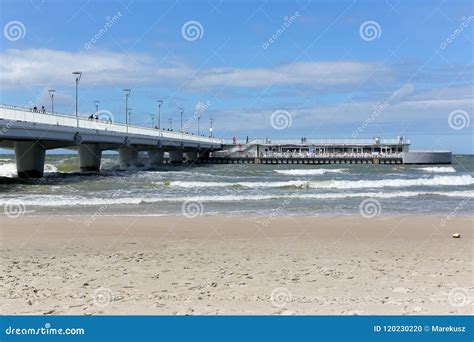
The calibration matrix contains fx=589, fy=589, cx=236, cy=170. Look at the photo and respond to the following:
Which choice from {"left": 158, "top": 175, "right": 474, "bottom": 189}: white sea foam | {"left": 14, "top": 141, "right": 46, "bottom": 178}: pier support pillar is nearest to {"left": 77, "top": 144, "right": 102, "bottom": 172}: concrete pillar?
{"left": 14, "top": 141, "right": 46, "bottom": 178}: pier support pillar

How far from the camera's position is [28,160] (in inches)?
1797

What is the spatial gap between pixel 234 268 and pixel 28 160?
129 ft

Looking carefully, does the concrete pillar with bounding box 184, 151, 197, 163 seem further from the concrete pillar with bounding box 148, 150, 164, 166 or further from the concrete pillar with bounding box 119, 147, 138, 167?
the concrete pillar with bounding box 119, 147, 138, 167

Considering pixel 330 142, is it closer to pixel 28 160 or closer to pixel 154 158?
pixel 154 158

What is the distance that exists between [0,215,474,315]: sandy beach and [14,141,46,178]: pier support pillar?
1158 inches

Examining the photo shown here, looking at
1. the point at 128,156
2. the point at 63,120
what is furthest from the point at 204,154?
the point at 63,120

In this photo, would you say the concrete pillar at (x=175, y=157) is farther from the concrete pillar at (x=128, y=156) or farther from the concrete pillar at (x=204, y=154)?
the concrete pillar at (x=128, y=156)

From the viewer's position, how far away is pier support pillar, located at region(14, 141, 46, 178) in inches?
1785

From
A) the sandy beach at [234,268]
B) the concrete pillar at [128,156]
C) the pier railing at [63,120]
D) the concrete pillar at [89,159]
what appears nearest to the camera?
the sandy beach at [234,268]

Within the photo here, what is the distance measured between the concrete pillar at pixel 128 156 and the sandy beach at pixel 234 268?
196 ft

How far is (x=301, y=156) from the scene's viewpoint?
105m

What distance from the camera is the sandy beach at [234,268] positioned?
7094 millimetres

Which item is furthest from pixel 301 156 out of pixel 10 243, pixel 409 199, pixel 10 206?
pixel 10 243

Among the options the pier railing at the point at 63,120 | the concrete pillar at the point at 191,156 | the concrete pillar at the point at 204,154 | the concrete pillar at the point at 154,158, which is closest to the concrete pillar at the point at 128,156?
the concrete pillar at the point at 154,158
